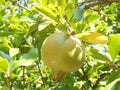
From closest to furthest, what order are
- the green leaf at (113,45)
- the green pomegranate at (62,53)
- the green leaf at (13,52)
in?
the green pomegranate at (62,53) < the green leaf at (113,45) < the green leaf at (13,52)

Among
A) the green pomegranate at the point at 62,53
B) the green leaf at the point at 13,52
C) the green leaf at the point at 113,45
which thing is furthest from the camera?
the green leaf at the point at 13,52

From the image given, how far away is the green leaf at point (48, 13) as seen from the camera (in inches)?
38.4

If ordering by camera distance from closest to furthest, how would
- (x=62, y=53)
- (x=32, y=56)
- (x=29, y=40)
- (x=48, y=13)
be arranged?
(x=62, y=53) → (x=48, y=13) → (x=32, y=56) → (x=29, y=40)

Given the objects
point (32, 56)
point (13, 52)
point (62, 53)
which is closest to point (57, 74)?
point (62, 53)

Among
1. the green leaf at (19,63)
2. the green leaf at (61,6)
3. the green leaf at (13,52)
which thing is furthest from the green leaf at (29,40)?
the green leaf at (61,6)

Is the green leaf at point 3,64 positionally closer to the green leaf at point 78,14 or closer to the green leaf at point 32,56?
the green leaf at point 32,56

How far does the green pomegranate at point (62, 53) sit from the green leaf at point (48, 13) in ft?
0.27

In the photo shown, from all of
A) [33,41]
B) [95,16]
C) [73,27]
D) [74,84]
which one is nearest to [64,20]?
[73,27]

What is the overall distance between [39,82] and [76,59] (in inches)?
48.8

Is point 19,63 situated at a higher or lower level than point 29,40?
lower

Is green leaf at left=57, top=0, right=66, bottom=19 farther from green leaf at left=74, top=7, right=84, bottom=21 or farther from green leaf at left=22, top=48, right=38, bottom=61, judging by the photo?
green leaf at left=22, top=48, right=38, bottom=61

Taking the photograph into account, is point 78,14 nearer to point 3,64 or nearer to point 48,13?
point 48,13

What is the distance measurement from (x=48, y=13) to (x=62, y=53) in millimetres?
166

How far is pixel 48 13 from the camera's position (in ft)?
3.22
